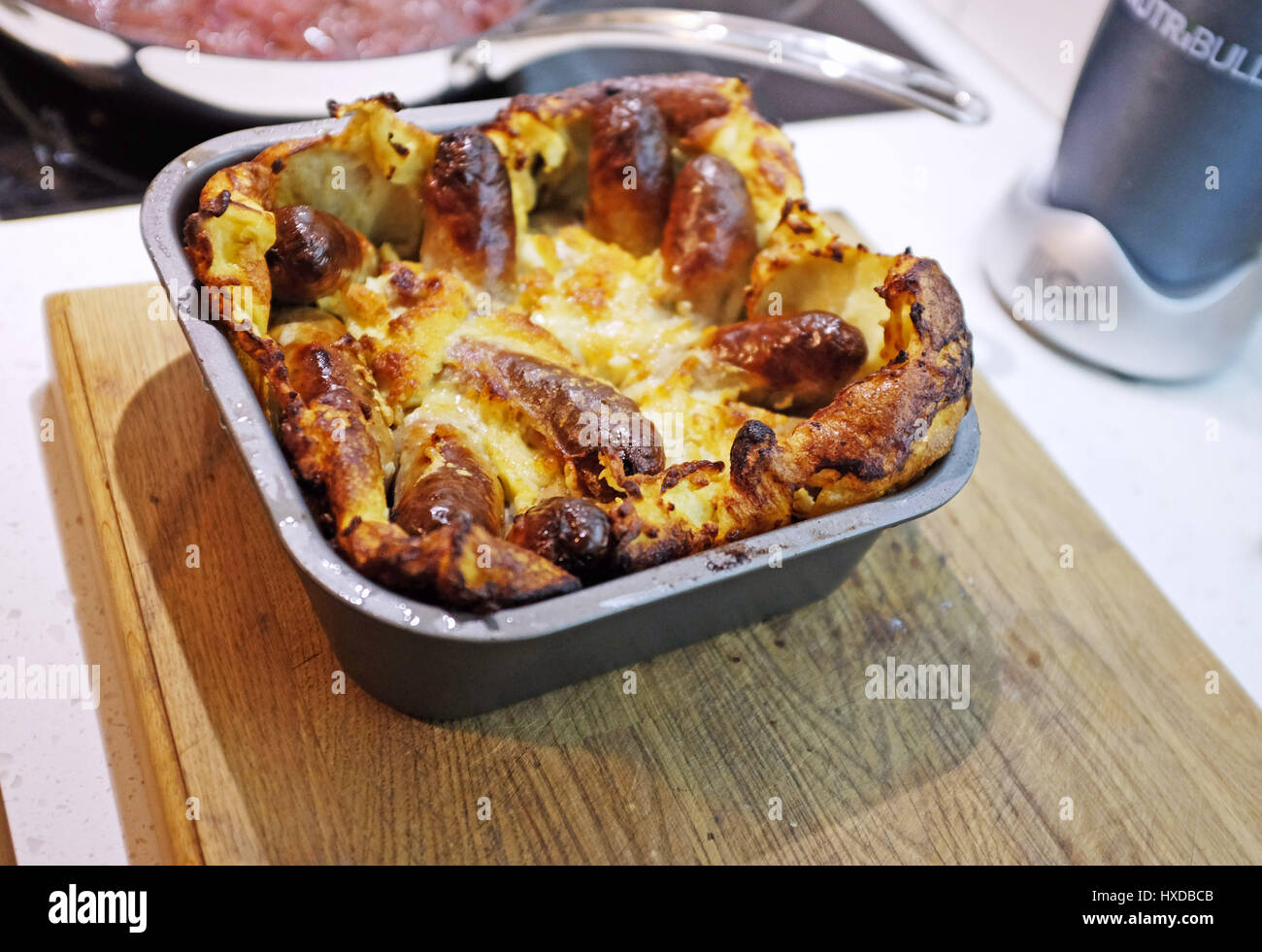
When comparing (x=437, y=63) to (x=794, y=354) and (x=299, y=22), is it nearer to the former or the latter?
(x=299, y=22)

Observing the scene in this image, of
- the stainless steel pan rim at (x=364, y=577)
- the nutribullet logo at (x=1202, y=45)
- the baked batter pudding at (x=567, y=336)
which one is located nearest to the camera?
the stainless steel pan rim at (x=364, y=577)

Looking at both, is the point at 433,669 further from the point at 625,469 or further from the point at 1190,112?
the point at 1190,112

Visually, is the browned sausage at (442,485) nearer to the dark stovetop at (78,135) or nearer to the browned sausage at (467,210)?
the browned sausage at (467,210)

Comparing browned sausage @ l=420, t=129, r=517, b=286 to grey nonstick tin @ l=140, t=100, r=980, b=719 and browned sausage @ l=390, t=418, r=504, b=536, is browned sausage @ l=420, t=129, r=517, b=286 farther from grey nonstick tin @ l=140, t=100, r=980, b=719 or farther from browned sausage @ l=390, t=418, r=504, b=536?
browned sausage @ l=390, t=418, r=504, b=536

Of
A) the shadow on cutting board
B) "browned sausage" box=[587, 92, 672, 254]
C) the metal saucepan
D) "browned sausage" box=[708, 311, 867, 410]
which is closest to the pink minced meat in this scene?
the metal saucepan

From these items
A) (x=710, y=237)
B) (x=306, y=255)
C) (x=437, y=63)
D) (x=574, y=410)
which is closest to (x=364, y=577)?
(x=574, y=410)

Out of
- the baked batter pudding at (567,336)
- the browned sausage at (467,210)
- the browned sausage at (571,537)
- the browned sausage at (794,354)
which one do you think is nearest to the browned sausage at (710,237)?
the baked batter pudding at (567,336)

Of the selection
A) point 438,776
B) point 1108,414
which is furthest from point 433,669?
point 1108,414

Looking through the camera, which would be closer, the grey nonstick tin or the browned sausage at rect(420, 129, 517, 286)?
the grey nonstick tin
